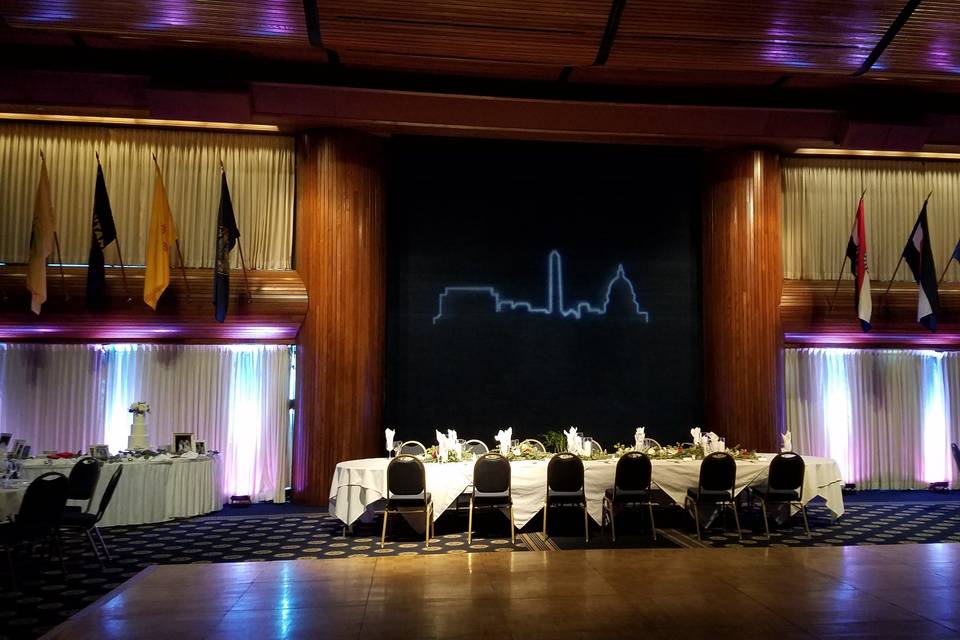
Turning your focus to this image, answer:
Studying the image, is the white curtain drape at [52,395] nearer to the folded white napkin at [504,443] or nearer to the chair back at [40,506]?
the chair back at [40,506]

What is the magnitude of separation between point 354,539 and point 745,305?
22.9 feet

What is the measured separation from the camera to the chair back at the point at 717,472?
791cm

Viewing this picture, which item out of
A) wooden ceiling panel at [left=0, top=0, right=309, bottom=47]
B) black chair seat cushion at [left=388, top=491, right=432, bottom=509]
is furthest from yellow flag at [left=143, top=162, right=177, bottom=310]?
black chair seat cushion at [left=388, top=491, right=432, bottom=509]

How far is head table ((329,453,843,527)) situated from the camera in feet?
26.0


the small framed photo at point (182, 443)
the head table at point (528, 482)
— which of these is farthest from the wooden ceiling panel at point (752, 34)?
the small framed photo at point (182, 443)

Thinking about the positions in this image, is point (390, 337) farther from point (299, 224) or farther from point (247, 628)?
point (247, 628)

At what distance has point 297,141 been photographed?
11.3 metres

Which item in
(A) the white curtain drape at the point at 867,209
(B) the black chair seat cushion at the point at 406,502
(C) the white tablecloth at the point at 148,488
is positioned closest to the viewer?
(B) the black chair seat cushion at the point at 406,502

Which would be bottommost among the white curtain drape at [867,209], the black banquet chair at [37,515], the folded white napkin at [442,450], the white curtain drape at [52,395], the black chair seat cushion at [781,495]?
the black chair seat cushion at [781,495]

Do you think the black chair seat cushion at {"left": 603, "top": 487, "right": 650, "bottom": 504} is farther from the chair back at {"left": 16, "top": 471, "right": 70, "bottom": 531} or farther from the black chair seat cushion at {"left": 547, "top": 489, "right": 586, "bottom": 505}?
the chair back at {"left": 16, "top": 471, "right": 70, "bottom": 531}

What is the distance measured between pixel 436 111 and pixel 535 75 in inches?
58.4

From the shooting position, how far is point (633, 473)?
7895 millimetres

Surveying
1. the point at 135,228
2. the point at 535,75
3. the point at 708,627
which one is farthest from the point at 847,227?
the point at 135,228

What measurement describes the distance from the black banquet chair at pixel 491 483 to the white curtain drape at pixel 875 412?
21.4 ft
